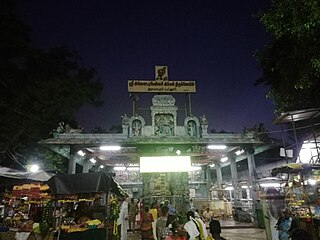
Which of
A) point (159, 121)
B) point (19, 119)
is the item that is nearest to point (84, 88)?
point (19, 119)

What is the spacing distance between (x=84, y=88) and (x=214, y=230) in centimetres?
1264

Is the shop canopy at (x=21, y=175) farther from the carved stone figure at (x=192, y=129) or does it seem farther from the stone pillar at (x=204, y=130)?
the stone pillar at (x=204, y=130)

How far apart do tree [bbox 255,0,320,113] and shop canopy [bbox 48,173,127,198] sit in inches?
292

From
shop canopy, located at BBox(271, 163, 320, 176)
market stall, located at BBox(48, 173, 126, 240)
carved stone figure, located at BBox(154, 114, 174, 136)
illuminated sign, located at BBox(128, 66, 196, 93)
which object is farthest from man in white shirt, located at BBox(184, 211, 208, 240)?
illuminated sign, located at BBox(128, 66, 196, 93)

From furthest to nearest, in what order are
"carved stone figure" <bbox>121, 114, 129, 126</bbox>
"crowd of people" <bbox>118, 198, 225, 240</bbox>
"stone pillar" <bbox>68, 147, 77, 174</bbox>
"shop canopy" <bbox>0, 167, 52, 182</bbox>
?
"carved stone figure" <bbox>121, 114, 129, 126</bbox>
"stone pillar" <bbox>68, 147, 77, 174</bbox>
"shop canopy" <bbox>0, 167, 52, 182</bbox>
"crowd of people" <bbox>118, 198, 225, 240</bbox>

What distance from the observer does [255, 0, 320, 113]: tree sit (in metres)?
7.99

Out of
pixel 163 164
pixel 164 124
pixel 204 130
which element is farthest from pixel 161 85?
pixel 163 164

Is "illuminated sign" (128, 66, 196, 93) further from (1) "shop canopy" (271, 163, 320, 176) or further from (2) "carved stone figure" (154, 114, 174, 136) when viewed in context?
(1) "shop canopy" (271, 163, 320, 176)

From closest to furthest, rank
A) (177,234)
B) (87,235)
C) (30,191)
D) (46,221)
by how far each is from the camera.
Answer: (177,234)
(87,235)
(46,221)
(30,191)

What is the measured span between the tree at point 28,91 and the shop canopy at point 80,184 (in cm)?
863

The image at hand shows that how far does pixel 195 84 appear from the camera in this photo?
2062 cm

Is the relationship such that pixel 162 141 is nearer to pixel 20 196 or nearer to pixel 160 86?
pixel 160 86

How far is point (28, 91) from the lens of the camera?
14.6 m

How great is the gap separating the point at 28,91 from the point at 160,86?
923 cm
